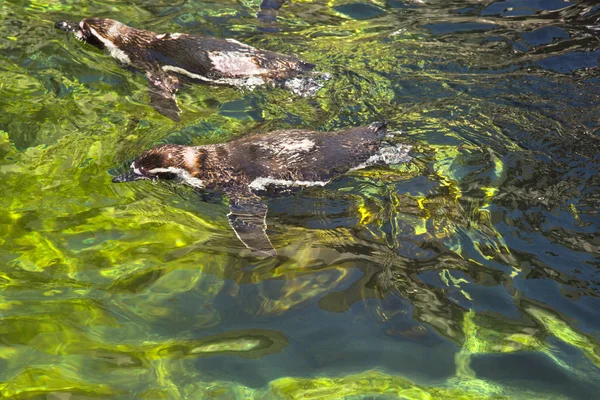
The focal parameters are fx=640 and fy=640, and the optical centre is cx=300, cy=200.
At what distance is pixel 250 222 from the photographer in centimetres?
465

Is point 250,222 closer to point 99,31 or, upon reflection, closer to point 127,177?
point 127,177

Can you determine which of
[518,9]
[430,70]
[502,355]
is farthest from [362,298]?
[518,9]

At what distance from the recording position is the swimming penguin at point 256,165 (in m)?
5.18

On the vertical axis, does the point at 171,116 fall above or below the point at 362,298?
above

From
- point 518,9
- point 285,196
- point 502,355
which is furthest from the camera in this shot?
point 518,9

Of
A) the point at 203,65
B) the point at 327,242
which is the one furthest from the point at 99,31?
the point at 327,242

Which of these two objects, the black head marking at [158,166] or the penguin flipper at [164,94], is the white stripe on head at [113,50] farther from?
the black head marking at [158,166]

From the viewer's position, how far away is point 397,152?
557 centimetres

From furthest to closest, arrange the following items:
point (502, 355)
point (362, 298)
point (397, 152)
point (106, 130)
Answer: point (106, 130) → point (397, 152) → point (362, 298) → point (502, 355)

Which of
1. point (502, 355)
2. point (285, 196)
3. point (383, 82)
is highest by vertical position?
point (383, 82)

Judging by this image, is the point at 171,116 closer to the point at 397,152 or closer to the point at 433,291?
the point at 397,152

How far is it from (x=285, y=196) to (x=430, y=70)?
9.01 ft

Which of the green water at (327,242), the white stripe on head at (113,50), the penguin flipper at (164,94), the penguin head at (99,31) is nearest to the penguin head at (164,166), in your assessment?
the green water at (327,242)

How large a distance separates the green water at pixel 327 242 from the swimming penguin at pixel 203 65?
0.47ft
